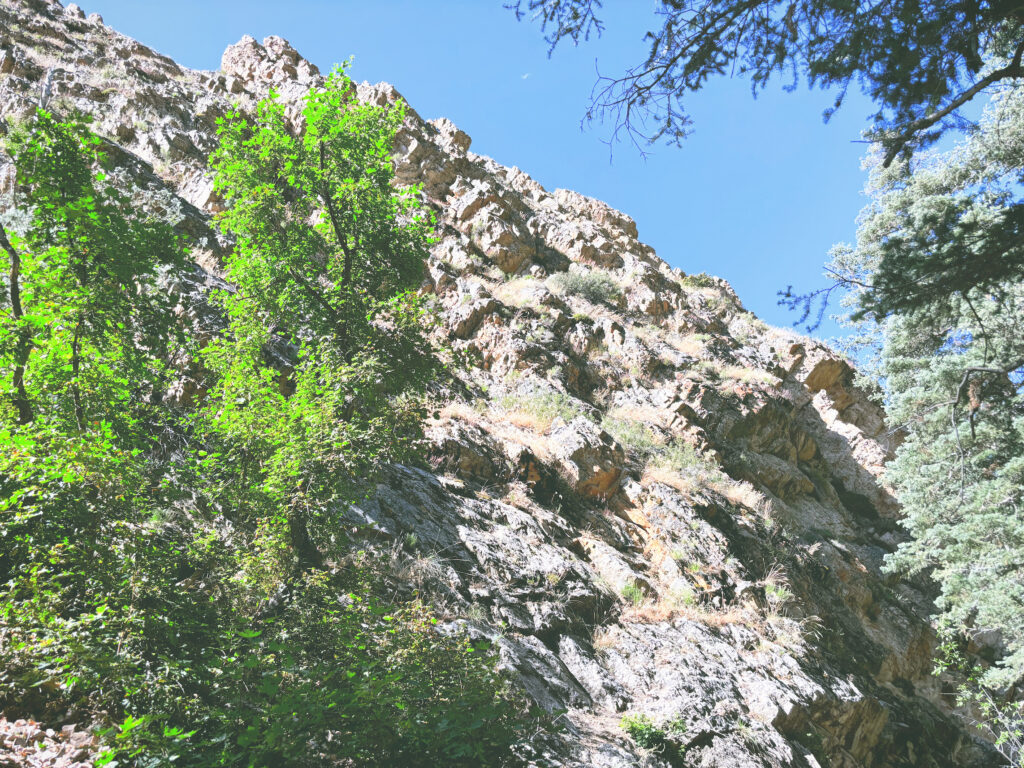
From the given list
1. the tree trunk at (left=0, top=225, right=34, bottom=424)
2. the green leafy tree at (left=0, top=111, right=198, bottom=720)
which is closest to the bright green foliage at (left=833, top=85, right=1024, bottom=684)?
the green leafy tree at (left=0, top=111, right=198, bottom=720)

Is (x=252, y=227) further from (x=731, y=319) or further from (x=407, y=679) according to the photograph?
(x=731, y=319)

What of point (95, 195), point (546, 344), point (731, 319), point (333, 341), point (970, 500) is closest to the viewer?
point (95, 195)

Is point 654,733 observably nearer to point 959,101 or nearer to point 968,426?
point 959,101

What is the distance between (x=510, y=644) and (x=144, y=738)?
482cm

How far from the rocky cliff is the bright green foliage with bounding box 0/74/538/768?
2.51ft

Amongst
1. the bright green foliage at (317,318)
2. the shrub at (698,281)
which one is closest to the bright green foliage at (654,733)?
the bright green foliage at (317,318)

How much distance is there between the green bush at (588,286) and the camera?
20.4 m

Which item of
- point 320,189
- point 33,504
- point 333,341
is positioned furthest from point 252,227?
point 33,504

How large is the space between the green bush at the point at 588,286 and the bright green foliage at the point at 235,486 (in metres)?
12.2

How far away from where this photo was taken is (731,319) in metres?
25.9

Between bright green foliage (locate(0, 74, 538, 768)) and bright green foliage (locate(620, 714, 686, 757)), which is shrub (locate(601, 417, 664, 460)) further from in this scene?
bright green foliage (locate(0, 74, 538, 768))

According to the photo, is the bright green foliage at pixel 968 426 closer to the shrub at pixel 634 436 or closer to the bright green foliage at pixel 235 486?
the shrub at pixel 634 436

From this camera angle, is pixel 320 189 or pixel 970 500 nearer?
pixel 320 189

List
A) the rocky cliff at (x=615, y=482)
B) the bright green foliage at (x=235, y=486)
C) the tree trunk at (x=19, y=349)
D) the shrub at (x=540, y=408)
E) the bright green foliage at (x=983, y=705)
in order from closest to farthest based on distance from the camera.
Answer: the bright green foliage at (x=235, y=486) → the tree trunk at (x=19, y=349) → the rocky cliff at (x=615, y=482) → the bright green foliage at (x=983, y=705) → the shrub at (x=540, y=408)
